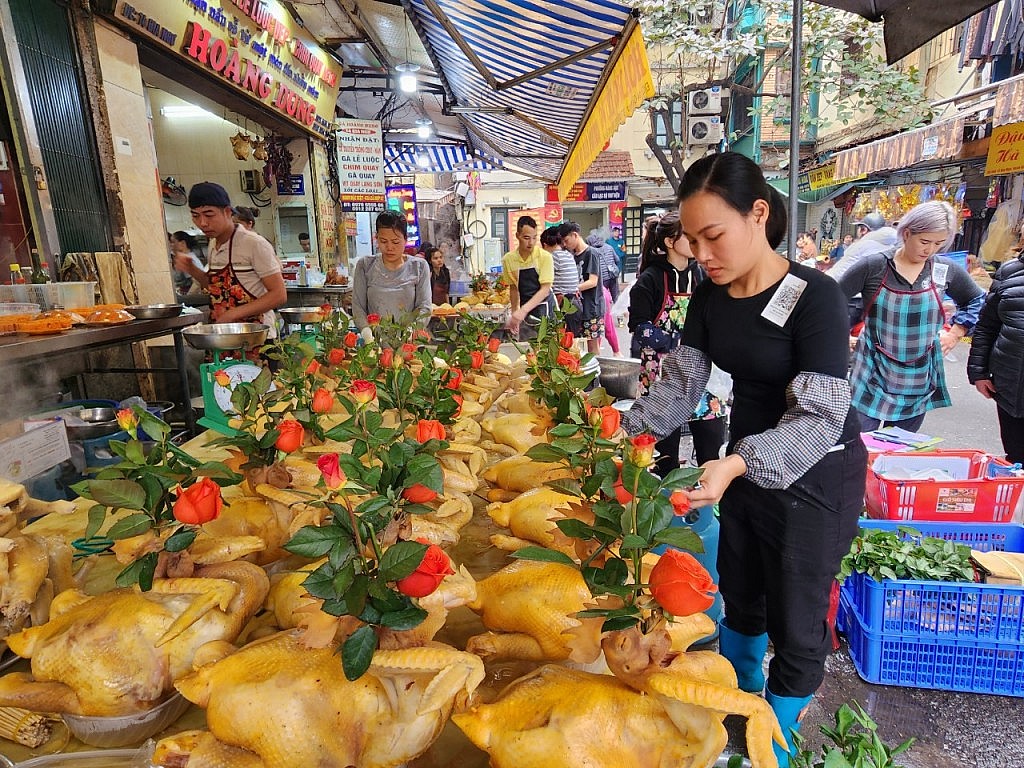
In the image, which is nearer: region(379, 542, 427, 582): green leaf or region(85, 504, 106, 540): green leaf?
region(379, 542, 427, 582): green leaf

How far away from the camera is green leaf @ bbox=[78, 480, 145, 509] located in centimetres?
111

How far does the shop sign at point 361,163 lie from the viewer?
29.8ft

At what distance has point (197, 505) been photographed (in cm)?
109

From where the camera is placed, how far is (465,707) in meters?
0.97

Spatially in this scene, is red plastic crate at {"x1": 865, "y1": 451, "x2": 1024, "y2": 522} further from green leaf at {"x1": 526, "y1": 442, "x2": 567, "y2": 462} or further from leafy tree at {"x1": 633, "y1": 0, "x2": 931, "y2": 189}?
leafy tree at {"x1": 633, "y1": 0, "x2": 931, "y2": 189}

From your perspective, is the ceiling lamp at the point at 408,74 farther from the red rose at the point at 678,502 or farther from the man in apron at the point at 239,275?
the red rose at the point at 678,502

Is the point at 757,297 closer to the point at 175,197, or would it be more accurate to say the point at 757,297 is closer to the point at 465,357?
the point at 465,357

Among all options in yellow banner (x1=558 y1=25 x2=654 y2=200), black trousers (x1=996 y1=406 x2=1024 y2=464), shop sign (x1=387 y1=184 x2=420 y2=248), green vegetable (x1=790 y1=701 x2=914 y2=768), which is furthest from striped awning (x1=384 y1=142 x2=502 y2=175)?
green vegetable (x1=790 y1=701 x2=914 y2=768)

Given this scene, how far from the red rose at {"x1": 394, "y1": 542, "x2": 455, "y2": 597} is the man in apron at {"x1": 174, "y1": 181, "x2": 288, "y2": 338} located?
3.59 metres

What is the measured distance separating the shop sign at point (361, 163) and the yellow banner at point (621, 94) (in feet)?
16.3

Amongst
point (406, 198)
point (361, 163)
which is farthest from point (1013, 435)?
point (406, 198)

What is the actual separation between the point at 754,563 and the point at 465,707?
1.28 metres

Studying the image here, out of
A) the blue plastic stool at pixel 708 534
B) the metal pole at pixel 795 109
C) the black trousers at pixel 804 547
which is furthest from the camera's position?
the metal pole at pixel 795 109

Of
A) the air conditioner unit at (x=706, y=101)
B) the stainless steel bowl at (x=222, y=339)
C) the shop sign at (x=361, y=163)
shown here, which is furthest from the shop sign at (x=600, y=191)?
the stainless steel bowl at (x=222, y=339)
